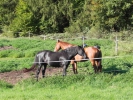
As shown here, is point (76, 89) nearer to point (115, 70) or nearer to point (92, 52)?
point (92, 52)

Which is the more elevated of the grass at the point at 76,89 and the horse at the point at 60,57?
the horse at the point at 60,57

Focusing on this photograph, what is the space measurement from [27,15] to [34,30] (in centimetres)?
Answer: 252

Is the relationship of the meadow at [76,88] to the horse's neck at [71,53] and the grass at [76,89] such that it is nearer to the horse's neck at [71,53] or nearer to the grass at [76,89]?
A: the grass at [76,89]

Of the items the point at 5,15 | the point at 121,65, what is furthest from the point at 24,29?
the point at 121,65

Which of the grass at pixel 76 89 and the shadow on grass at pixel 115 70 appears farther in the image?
the shadow on grass at pixel 115 70

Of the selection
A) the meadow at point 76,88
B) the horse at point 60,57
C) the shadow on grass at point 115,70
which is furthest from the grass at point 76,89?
the shadow on grass at point 115,70

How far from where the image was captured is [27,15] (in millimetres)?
44625

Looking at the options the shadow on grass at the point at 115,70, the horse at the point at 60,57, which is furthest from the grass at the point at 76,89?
the shadow on grass at the point at 115,70

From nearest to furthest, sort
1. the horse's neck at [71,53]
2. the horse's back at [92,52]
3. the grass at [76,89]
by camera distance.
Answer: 1. the grass at [76,89]
2. the horse's neck at [71,53]
3. the horse's back at [92,52]

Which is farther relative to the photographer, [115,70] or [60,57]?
[115,70]

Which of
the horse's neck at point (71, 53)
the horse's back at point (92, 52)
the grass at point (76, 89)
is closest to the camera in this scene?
the grass at point (76, 89)

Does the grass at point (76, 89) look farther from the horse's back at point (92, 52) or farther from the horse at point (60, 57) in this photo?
the horse's back at point (92, 52)

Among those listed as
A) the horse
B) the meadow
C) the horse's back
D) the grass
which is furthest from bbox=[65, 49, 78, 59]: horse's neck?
the grass

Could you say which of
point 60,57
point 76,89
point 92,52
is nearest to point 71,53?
point 60,57
